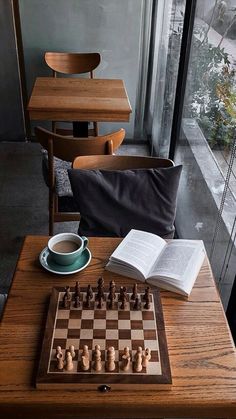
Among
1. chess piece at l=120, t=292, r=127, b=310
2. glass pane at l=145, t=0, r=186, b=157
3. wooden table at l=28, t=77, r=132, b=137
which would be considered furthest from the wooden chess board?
glass pane at l=145, t=0, r=186, b=157

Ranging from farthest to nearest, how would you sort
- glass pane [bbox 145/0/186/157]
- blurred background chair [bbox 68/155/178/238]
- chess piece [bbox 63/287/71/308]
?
1. glass pane [bbox 145/0/186/157]
2. blurred background chair [bbox 68/155/178/238]
3. chess piece [bbox 63/287/71/308]

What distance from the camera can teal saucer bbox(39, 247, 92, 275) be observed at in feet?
3.59

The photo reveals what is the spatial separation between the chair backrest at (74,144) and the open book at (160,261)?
2.38 ft

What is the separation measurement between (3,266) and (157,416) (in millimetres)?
1507

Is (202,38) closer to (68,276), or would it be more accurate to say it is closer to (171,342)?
(68,276)

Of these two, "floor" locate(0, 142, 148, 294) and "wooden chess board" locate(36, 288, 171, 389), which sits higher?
"wooden chess board" locate(36, 288, 171, 389)

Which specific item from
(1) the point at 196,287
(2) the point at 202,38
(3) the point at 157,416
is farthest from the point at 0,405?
(2) the point at 202,38

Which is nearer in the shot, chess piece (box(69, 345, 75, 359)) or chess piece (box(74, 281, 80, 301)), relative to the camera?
chess piece (box(69, 345, 75, 359))

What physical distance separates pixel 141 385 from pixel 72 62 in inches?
110

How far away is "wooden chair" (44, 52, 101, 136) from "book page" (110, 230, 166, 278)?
1.98 meters

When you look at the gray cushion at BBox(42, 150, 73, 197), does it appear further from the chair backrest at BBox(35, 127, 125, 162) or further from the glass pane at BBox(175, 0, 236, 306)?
the glass pane at BBox(175, 0, 236, 306)

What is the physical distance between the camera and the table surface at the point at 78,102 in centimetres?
238

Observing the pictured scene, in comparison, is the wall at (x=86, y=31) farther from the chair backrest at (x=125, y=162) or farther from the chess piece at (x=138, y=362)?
the chess piece at (x=138, y=362)

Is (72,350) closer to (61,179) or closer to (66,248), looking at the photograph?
Result: (66,248)
